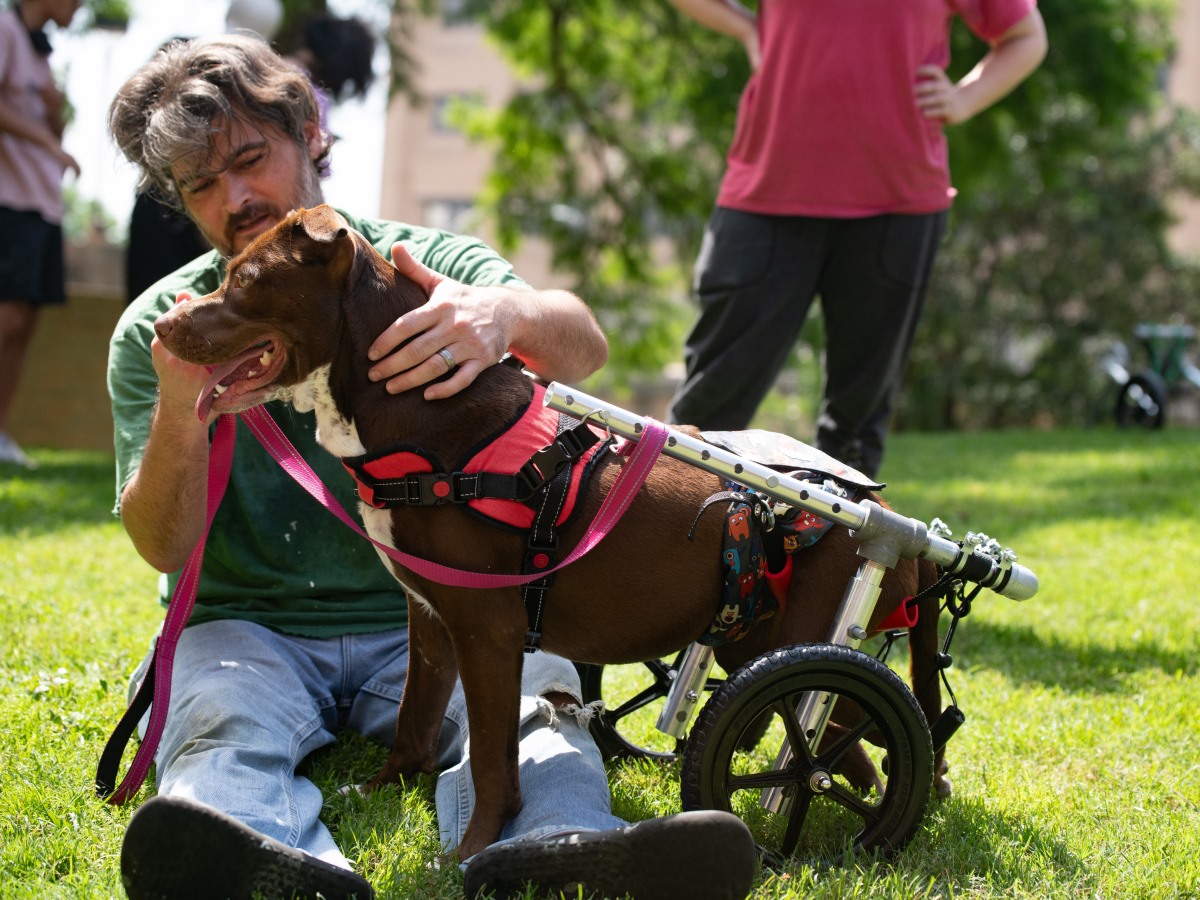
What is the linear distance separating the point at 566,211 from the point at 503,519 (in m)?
12.8

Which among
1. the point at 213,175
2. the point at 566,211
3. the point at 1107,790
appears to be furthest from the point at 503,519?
the point at 566,211

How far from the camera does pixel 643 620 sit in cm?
246

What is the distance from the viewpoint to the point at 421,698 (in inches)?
109

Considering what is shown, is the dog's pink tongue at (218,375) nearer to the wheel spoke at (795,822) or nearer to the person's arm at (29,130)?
the wheel spoke at (795,822)

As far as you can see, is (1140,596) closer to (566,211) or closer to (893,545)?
(893,545)

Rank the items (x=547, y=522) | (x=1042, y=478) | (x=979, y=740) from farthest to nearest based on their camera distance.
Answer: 1. (x=1042, y=478)
2. (x=979, y=740)
3. (x=547, y=522)

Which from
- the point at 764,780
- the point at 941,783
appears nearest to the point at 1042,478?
the point at 941,783

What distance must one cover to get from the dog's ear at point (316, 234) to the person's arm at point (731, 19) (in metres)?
2.53

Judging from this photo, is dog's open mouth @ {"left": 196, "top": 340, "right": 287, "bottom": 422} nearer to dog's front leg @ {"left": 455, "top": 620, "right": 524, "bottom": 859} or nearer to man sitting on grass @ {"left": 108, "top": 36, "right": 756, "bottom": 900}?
man sitting on grass @ {"left": 108, "top": 36, "right": 756, "bottom": 900}

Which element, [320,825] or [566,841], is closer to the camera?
[566,841]

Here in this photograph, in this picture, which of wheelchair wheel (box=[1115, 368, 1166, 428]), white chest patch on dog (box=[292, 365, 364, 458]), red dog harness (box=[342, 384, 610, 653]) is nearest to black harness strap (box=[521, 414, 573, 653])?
red dog harness (box=[342, 384, 610, 653])

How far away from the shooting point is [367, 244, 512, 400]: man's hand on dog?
2.33 m

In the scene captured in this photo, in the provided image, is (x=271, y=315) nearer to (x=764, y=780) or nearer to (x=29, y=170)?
(x=764, y=780)

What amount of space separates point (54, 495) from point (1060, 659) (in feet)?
17.9
